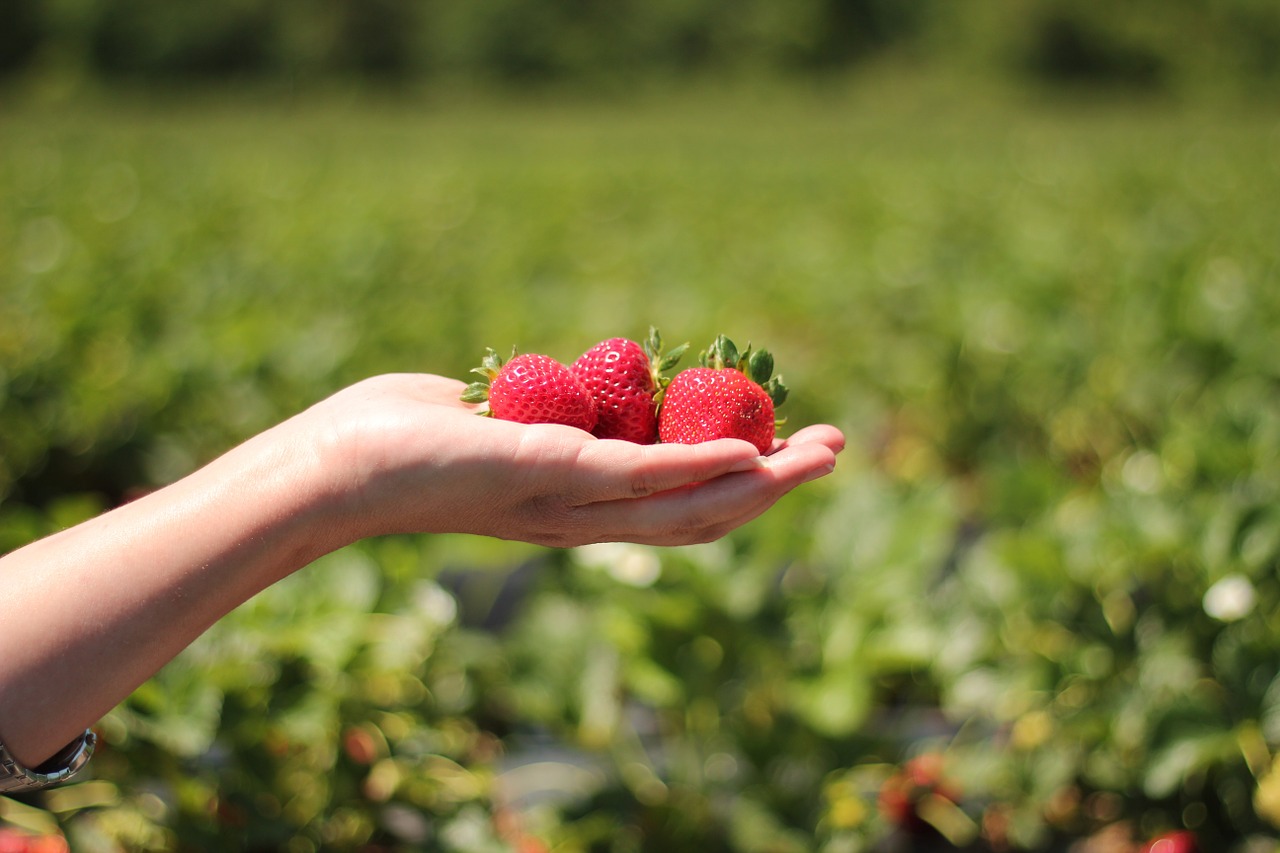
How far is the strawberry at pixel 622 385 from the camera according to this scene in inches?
58.4

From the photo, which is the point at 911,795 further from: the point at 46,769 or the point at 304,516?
the point at 46,769

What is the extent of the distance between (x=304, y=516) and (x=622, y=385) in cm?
49

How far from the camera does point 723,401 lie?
1365 mm

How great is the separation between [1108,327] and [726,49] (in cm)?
4103

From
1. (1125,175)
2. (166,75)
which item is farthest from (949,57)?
(1125,175)

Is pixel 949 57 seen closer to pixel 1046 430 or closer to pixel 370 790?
pixel 1046 430

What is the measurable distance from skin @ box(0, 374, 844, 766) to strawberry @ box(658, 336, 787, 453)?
0.12 m

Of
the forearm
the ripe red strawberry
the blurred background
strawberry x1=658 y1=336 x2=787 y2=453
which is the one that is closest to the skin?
the forearm

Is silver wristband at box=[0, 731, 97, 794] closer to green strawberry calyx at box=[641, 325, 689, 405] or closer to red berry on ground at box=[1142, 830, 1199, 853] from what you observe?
green strawberry calyx at box=[641, 325, 689, 405]

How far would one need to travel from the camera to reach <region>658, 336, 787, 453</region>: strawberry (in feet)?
4.49

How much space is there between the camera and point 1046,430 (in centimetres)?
382

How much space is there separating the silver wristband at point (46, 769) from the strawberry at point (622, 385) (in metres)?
0.73

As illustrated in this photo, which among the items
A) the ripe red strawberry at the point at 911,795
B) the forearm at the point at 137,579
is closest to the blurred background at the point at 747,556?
the ripe red strawberry at the point at 911,795

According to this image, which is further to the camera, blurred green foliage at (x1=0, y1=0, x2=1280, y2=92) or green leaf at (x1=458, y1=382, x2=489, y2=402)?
blurred green foliage at (x1=0, y1=0, x2=1280, y2=92)
